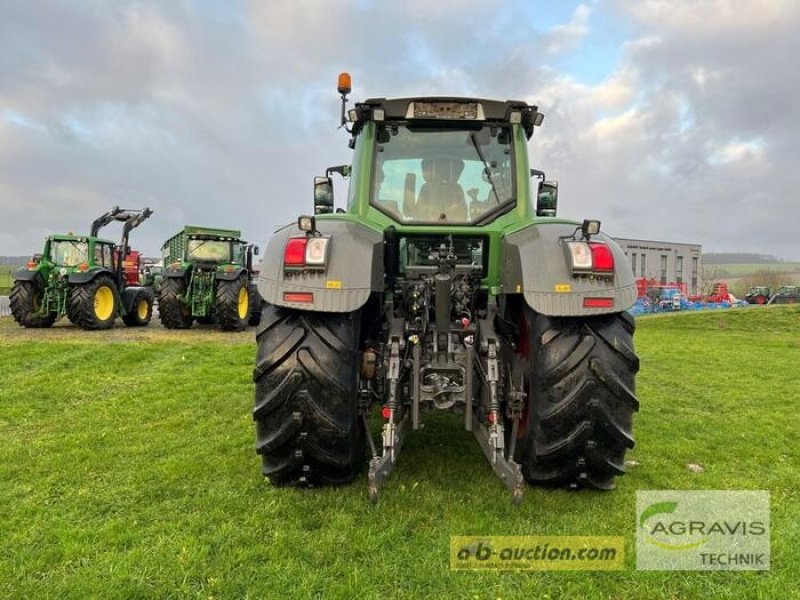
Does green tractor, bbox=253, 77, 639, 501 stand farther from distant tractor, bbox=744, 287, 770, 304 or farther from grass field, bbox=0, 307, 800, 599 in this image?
distant tractor, bbox=744, 287, 770, 304

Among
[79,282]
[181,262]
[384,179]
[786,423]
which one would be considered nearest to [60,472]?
[384,179]

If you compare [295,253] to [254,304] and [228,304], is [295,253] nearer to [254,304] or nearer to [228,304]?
[228,304]

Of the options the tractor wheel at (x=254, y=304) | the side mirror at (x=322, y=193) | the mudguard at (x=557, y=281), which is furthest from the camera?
the tractor wheel at (x=254, y=304)

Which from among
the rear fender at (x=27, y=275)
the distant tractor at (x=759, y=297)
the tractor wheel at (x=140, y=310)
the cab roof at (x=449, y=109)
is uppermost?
the cab roof at (x=449, y=109)

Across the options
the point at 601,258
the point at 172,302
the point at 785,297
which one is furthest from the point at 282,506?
the point at 785,297

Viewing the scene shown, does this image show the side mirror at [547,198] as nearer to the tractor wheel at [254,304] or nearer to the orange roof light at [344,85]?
the orange roof light at [344,85]

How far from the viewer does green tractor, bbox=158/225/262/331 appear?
14.1 meters

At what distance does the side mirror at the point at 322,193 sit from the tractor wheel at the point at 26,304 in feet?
40.8

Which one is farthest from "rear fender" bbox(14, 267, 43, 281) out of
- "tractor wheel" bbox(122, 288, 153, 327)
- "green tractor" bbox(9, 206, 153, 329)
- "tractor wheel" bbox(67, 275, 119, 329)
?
"tractor wheel" bbox(122, 288, 153, 327)

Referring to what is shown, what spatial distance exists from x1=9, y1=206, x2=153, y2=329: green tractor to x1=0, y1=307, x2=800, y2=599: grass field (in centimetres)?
747

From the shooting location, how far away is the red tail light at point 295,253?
3.21m

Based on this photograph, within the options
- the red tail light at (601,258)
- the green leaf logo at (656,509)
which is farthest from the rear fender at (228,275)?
the green leaf logo at (656,509)

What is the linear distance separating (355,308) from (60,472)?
2.48 meters

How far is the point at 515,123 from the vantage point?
4.01 meters
